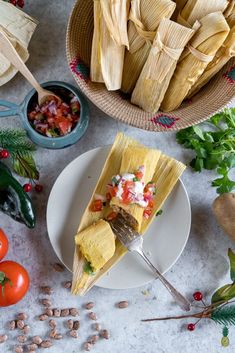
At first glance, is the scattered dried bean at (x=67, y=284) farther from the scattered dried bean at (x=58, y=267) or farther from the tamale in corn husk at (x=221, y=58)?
the tamale in corn husk at (x=221, y=58)

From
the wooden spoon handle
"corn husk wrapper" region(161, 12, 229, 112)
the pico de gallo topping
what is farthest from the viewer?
the pico de gallo topping

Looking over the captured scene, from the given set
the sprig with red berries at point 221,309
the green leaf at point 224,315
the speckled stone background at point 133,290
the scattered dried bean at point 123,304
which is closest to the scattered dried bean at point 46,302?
the speckled stone background at point 133,290

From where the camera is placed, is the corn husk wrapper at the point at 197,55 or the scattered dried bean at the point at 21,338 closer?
the corn husk wrapper at the point at 197,55

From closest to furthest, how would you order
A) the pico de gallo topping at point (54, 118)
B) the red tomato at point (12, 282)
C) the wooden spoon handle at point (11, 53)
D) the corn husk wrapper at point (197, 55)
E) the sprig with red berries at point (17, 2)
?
the corn husk wrapper at point (197, 55) < the wooden spoon handle at point (11, 53) < the red tomato at point (12, 282) < the pico de gallo topping at point (54, 118) < the sprig with red berries at point (17, 2)

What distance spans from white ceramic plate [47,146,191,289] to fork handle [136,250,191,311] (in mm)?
32

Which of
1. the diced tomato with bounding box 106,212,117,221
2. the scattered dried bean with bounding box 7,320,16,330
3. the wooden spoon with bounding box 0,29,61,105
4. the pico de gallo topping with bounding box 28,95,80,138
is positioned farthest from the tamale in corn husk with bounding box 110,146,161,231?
the scattered dried bean with bounding box 7,320,16,330

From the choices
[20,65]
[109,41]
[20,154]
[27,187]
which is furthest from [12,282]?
[109,41]

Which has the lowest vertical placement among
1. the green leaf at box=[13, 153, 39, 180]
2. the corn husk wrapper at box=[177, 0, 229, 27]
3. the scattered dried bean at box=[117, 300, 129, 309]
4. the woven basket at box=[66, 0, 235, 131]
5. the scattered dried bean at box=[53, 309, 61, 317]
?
the scattered dried bean at box=[53, 309, 61, 317]

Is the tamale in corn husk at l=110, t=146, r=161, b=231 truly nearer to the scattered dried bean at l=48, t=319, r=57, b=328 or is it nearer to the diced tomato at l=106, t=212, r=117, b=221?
the diced tomato at l=106, t=212, r=117, b=221

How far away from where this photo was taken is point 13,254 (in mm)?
2100

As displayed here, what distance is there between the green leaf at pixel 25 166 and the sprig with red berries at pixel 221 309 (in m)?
0.67

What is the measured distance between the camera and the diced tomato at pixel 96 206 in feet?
6.51

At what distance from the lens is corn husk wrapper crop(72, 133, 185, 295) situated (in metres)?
1.96

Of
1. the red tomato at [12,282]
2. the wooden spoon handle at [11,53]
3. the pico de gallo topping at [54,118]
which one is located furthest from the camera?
the pico de gallo topping at [54,118]
